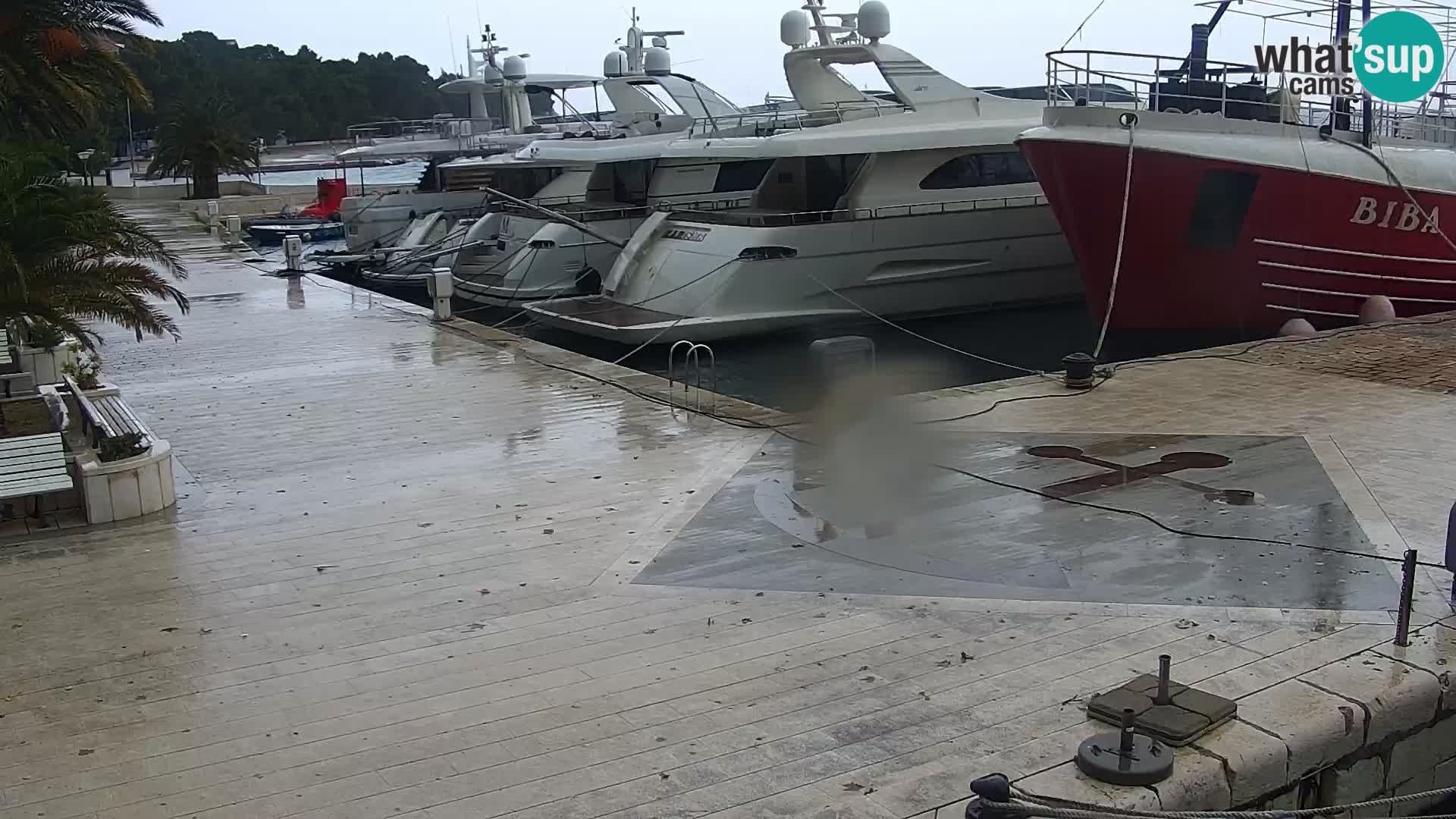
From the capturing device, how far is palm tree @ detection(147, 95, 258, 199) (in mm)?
46562

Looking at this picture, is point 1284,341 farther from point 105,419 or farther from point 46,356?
point 46,356

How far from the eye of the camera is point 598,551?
7.12 m

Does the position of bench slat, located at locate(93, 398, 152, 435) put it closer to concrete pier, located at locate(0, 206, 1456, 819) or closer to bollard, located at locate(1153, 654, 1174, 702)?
concrete pier, located at locate(0, 206, 1456, 819)

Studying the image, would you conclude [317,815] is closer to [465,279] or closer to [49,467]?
[49,467]

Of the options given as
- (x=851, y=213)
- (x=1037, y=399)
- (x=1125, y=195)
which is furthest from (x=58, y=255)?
(x=851, y=213)

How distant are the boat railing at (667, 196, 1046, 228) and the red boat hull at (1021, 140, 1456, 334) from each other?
4.09m

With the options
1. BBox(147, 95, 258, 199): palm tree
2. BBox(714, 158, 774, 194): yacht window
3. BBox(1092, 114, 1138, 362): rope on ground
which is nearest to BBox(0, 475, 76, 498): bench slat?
BBox(1092, 114, 1138, 362): rope on ground

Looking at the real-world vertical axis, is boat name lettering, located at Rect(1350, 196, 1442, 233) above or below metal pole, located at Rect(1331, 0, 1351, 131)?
below

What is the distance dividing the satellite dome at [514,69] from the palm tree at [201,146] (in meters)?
15.8

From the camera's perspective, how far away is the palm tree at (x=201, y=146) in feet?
153

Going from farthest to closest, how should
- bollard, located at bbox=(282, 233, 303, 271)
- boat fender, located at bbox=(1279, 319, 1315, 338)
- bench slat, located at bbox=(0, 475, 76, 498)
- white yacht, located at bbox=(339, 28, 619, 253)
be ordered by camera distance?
white yacht, located at bbox=(339, 28, 619, 253)
bollard, located at bbox=(282, 233, 303, 271)
boat fender, located at bbox=(1279, 319, 1315, 338)
bench slat, located at bbox=(0, 475, 76, 498)

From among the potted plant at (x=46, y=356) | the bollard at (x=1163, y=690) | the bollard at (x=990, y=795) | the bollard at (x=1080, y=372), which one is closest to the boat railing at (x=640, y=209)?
the potted plant at (x=46, y=356)

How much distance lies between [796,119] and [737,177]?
2764 mm

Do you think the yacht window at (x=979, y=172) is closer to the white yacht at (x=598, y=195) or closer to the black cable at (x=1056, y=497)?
the white yacht at (x=598, y=195)
